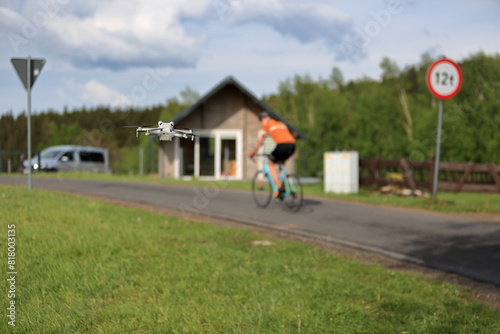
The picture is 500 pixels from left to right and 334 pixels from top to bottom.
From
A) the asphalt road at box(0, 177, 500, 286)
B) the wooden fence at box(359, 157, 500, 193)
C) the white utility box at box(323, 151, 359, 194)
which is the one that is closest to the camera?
the asphalt road at box(0, 177, 500, 286)

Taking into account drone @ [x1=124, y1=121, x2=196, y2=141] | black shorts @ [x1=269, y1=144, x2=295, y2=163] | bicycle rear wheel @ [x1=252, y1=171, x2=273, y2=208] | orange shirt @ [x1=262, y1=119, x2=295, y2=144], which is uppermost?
orange shirt @ [x1=262, y1=119, x2=295, y2=144]

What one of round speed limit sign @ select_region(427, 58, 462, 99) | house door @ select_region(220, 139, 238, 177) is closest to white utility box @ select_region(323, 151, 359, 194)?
round speed limit sign @ select_region(427, 58, 462, 99)

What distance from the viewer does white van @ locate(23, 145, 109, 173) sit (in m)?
28.4

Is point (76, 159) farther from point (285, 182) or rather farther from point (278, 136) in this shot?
point (278, 136)

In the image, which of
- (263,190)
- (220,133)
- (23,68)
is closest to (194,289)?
(23,68)

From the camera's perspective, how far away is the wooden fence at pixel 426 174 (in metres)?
17.8

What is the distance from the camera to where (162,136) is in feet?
4.09

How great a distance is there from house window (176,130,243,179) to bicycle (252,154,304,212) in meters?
15.4

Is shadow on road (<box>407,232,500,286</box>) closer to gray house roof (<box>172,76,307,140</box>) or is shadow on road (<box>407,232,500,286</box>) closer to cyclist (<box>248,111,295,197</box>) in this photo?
cyclist (<box>248,111,295,197</box>)

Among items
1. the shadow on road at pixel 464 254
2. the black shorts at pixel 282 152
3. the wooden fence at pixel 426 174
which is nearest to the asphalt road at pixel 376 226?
the shadow on road at pixel 464 254

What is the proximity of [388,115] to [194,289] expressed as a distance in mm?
49711

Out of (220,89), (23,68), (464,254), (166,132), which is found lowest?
(464,254)

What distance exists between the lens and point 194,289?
4.90 m

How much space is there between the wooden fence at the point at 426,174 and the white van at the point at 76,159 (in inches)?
673
